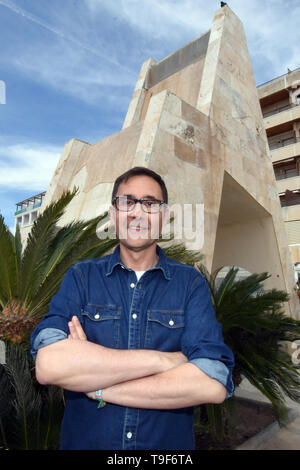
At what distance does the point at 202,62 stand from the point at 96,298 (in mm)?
7499

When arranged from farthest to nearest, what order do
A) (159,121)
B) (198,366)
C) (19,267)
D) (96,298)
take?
(159,121), (19,267), (96,298), (198,366)

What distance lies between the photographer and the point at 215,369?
1398 millimetres

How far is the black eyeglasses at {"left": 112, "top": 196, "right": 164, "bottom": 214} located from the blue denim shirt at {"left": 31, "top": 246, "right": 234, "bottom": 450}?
26cm

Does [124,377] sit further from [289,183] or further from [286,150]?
[286,150]

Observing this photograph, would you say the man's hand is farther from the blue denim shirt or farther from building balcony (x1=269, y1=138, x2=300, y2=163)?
building balcony (x1=269, y1=138, x2=300, y2=163)

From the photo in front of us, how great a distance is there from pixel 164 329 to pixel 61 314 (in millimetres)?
516

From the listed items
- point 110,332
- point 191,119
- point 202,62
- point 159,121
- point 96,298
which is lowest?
point 110,332

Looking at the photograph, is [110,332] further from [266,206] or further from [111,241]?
[266,206]

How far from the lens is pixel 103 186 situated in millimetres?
6027

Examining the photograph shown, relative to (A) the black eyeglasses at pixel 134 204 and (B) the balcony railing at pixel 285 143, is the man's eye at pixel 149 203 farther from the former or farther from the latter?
(B) the balcony railing at pixel 285 143

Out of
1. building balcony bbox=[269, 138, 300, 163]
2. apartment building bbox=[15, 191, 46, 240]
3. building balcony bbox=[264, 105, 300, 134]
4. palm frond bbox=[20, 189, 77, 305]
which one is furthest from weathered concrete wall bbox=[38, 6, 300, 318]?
apartment building bbox=[15, 191, 46, 240]

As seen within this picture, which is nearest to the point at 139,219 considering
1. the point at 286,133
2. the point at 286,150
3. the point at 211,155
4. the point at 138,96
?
the point at 211,155
